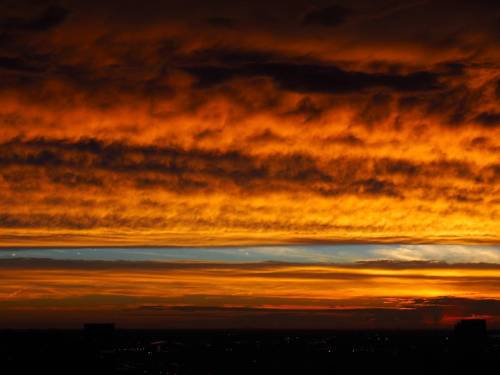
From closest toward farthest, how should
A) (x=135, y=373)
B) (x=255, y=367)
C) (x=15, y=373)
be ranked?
(x=15, y=373), (x=135, y=373), (x=255, y=367)

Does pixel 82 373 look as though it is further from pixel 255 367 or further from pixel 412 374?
pixel 412 374

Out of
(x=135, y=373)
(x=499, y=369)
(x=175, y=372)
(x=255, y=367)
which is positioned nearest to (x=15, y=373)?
(x=135, y=373)

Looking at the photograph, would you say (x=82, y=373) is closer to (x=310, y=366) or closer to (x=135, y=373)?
(x=135, y=373)

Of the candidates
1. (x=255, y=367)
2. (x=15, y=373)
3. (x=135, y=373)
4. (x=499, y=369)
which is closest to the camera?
A: (x=15, y=373)

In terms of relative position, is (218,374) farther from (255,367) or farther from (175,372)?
(255,367)

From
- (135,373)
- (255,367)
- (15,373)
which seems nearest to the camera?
(15,373)

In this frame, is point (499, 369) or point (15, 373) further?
point (499, 369)

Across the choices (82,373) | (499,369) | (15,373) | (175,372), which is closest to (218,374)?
(175,372)

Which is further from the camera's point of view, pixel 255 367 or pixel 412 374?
pixel 255 367

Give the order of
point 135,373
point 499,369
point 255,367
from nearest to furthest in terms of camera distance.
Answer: point 135,373, point 499,369, point 255,367
